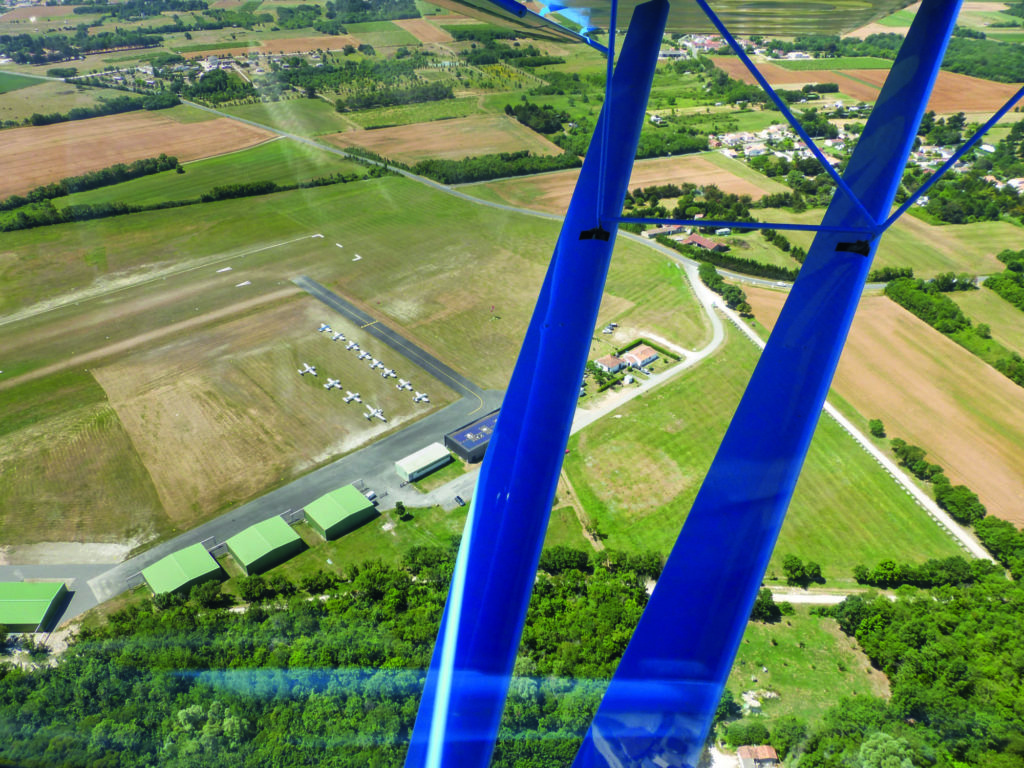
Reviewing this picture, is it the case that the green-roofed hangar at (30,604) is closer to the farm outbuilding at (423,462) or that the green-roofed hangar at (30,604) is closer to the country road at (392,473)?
the country road at (392,473)

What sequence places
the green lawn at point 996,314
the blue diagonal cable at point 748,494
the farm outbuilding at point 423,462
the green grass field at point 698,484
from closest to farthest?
the blue diagonal cable at point 748,494, the green grass field at point 698,484, the farm outbuilding at point 423,462, the green lawn at point 996,314

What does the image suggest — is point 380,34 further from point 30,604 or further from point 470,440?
point 30,604

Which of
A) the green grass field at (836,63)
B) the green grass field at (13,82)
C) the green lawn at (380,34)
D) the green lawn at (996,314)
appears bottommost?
the green lawn at (996,314)

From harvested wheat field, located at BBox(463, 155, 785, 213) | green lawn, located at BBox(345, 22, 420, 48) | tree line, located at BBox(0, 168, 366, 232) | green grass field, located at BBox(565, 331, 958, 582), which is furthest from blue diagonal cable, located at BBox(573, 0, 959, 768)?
green lawn, located at BBox(345, 22, 420, 48)

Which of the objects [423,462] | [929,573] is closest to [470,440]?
[423,462]

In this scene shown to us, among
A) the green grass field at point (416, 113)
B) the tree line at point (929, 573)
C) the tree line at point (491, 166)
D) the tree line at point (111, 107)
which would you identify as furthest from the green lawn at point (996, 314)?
the tree line at point (111, 107)

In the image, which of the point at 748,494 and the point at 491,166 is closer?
the point at 748,494

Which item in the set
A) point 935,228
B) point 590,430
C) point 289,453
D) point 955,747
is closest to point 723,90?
point 935,228
